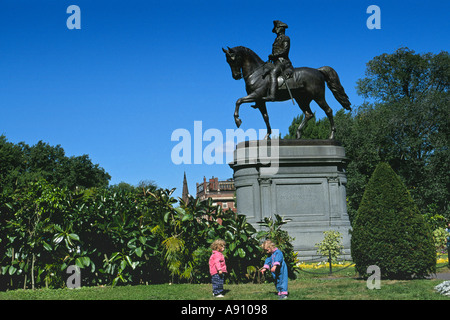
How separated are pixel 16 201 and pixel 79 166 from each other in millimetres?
56374

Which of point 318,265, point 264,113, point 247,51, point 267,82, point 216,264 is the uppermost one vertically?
point 247,51

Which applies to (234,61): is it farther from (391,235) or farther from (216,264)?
(216,264)

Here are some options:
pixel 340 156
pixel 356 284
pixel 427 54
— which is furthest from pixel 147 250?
pixel 427 54

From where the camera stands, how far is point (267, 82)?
731 inches

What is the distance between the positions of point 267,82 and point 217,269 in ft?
31.8

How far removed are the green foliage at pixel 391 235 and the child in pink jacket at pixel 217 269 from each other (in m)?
3.56

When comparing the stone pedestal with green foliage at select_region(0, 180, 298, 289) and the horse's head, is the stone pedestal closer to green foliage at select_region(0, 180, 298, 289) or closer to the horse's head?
the horse's head

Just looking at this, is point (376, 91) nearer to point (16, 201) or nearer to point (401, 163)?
point (401, 163)

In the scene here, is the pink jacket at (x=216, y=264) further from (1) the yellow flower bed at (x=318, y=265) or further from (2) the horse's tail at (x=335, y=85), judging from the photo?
(2) the horse's tail at (x=335, y=85)

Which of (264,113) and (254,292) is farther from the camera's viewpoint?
(264,113)

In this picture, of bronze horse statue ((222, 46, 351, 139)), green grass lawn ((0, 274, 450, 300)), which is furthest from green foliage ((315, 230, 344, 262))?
bronze horse statue ((222, 46, 351, 139))

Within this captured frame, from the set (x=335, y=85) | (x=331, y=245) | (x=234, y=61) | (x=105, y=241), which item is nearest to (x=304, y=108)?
(x=335, y=85)

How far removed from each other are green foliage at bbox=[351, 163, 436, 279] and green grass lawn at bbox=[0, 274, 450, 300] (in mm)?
420

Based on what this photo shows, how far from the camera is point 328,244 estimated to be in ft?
53.4
